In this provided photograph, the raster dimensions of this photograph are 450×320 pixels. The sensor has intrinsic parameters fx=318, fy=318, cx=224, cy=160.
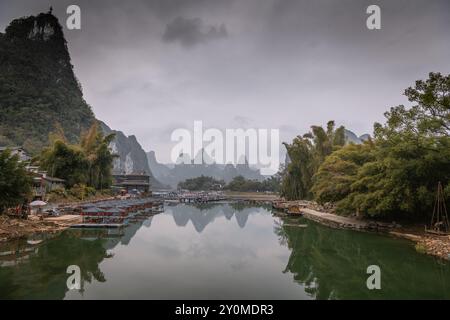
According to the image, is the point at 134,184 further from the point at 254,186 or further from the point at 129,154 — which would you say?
the point at 129,154

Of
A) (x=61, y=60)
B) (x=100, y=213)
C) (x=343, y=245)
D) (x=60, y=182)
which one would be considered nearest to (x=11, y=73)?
(x=61, y=60)

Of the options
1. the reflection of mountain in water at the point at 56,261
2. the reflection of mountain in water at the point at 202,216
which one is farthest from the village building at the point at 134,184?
the reflection of mountain in water at the point at 56,261

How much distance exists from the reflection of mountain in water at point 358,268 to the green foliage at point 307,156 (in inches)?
736

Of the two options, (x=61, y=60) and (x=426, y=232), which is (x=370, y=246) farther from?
(x=61, y=60)

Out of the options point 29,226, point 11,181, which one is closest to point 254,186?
point 29,226

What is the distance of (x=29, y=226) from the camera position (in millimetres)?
16219

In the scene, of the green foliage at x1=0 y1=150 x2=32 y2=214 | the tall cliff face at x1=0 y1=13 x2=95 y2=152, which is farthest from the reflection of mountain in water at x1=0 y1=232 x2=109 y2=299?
the tall cliff face at x1=0 y1=13 x2=95 y2=152

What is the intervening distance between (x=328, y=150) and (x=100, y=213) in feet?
83.6

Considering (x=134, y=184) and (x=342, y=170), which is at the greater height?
(x=342, y=170)

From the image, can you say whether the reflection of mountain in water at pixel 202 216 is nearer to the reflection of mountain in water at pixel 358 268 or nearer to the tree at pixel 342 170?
the tree at pixel 342 170

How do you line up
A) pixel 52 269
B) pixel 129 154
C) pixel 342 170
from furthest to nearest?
pixel 129 154
pixel 342 170
pixel 52 269

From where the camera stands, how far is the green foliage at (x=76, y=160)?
Answer: 28.6 m

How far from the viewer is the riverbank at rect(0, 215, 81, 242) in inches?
576

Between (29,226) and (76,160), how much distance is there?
14019mm
